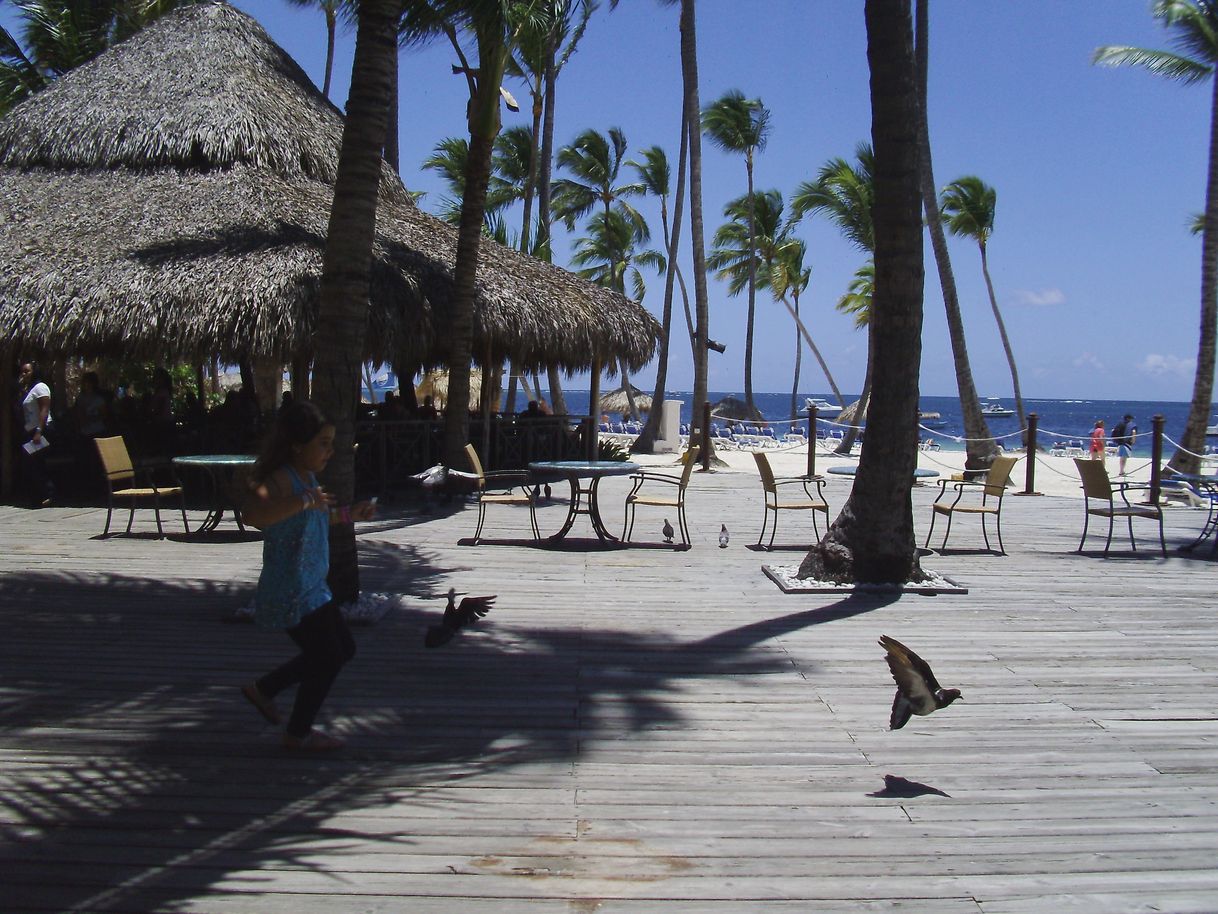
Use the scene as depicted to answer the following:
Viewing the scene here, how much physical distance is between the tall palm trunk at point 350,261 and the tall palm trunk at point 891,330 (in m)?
3.44

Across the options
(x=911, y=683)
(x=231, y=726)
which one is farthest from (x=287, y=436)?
(x=911, y=683)

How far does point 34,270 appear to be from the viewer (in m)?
11.9

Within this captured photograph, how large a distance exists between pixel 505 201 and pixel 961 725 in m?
31.6

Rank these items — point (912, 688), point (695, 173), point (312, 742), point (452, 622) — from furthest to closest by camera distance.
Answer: point (695, 173), point (452, 622), point (912, 688), point (312, 742)

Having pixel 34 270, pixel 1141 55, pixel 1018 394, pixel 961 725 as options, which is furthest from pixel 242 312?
pixel 1018 394

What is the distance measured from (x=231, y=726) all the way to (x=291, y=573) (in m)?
1.00

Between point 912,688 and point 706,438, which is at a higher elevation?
point 706,438

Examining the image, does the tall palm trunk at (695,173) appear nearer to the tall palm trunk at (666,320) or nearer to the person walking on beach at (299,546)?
the tall palm trunk at (666,320)

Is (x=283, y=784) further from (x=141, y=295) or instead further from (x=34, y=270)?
(x=34, y=270)

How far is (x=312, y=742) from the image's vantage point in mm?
3869

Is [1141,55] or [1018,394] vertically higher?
[1141,55]

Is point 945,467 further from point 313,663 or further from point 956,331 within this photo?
point 313,663

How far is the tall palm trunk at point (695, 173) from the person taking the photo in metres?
20.8

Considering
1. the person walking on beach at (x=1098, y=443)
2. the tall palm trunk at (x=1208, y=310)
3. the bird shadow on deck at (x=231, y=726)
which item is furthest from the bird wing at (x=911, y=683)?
the person walking on beach at (x=1098, y=443)
